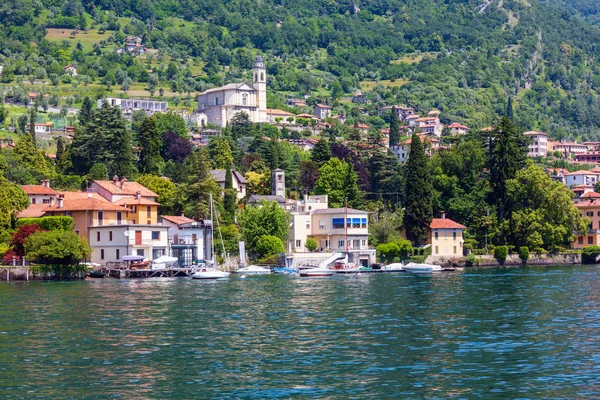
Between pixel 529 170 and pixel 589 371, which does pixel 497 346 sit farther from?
pixel 529 170

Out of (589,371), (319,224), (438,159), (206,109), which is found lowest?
(589,371)

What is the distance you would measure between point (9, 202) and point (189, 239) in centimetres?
1433

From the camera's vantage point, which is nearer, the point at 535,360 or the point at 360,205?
the point at 535,360

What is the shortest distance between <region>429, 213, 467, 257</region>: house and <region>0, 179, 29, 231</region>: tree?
112 ft

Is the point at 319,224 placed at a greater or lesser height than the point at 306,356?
greater

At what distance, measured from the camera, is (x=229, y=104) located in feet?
591

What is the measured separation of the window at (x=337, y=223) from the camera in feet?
291

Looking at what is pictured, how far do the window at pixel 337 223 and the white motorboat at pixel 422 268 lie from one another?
878 cm

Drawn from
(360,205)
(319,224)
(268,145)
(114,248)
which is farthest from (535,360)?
(268,145)

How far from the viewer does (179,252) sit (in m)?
81.1

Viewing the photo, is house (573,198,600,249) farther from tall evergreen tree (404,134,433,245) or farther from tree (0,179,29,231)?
tree (0,179,29,231)

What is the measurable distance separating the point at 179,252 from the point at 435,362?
177ft

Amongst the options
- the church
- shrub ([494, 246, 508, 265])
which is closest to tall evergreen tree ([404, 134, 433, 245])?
shrub ([494, 246, 508, 265])

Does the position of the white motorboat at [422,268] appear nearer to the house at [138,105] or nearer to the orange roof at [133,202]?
the orange roof at [133,202]
